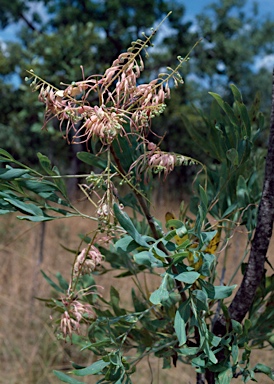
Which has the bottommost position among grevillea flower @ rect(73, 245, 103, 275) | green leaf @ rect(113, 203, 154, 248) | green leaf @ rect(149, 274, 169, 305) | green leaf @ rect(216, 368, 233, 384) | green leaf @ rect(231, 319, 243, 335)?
green leaf @ rect(216, 368, 233, 384)

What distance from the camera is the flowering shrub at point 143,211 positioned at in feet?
1.31

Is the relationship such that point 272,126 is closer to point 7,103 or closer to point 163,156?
point 163,156

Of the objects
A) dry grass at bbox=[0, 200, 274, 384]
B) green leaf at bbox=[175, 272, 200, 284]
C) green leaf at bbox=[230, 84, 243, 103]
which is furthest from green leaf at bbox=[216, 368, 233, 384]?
dry grass at bbox=[0, 200, 274, 384]

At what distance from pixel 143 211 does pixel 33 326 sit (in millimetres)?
1754

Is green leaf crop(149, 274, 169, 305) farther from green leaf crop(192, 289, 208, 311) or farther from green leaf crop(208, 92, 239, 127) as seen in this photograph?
green leaf crop(208, 92, 239, 127)

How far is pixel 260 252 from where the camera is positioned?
18.7 inches

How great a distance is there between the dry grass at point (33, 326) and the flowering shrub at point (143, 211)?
851 mm

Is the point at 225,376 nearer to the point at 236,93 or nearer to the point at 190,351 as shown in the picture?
the point at 190,351

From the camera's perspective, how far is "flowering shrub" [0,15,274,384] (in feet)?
1.31

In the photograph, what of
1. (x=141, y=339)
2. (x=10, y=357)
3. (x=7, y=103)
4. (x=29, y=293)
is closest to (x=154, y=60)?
(x=7, y=103)

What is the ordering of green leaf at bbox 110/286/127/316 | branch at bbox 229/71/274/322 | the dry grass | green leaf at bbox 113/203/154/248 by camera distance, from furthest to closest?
the dry grass
green leaf at bbox 110/286/127/316
branch at bbox 229/71/274/322
green leaf at bbox 113/203/154/248

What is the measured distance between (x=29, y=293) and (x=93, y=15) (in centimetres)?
231

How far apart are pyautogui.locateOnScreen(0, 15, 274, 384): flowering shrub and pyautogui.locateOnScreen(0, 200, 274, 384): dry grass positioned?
2.79ft

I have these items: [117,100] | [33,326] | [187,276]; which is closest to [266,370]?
[187,276]
